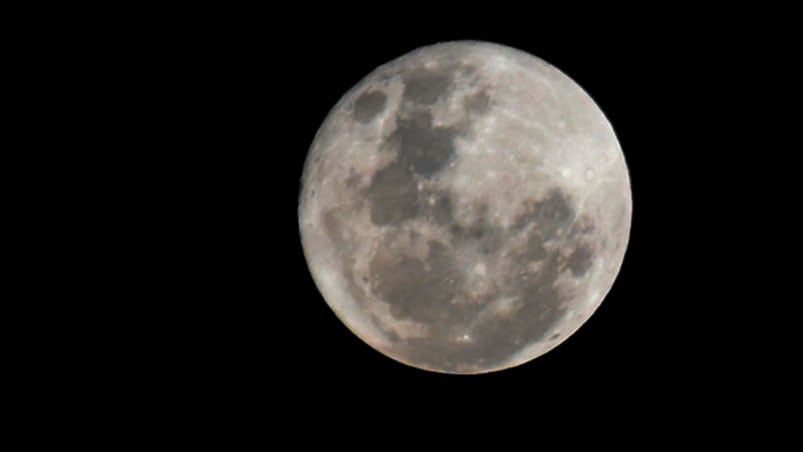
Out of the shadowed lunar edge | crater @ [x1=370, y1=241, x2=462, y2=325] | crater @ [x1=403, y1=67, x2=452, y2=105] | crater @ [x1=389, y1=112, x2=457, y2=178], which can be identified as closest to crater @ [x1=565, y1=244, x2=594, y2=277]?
the shadowed lunar edge

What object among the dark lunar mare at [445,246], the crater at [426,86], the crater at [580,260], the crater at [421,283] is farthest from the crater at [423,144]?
the crater at [580,260]

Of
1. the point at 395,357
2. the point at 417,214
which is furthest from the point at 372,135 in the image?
the point at 395,357

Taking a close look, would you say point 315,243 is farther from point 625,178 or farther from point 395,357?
point 625,178

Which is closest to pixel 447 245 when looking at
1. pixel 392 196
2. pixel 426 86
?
pixel 392 196

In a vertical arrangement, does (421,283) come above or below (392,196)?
below

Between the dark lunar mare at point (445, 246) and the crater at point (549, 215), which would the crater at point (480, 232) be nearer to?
the dark lunar mare at point (445, 246)

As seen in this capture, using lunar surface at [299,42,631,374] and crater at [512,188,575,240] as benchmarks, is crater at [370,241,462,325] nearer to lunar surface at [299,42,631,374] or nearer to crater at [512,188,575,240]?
lunar surface at [299,42,631,374]

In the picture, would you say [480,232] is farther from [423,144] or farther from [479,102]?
[479,102]
